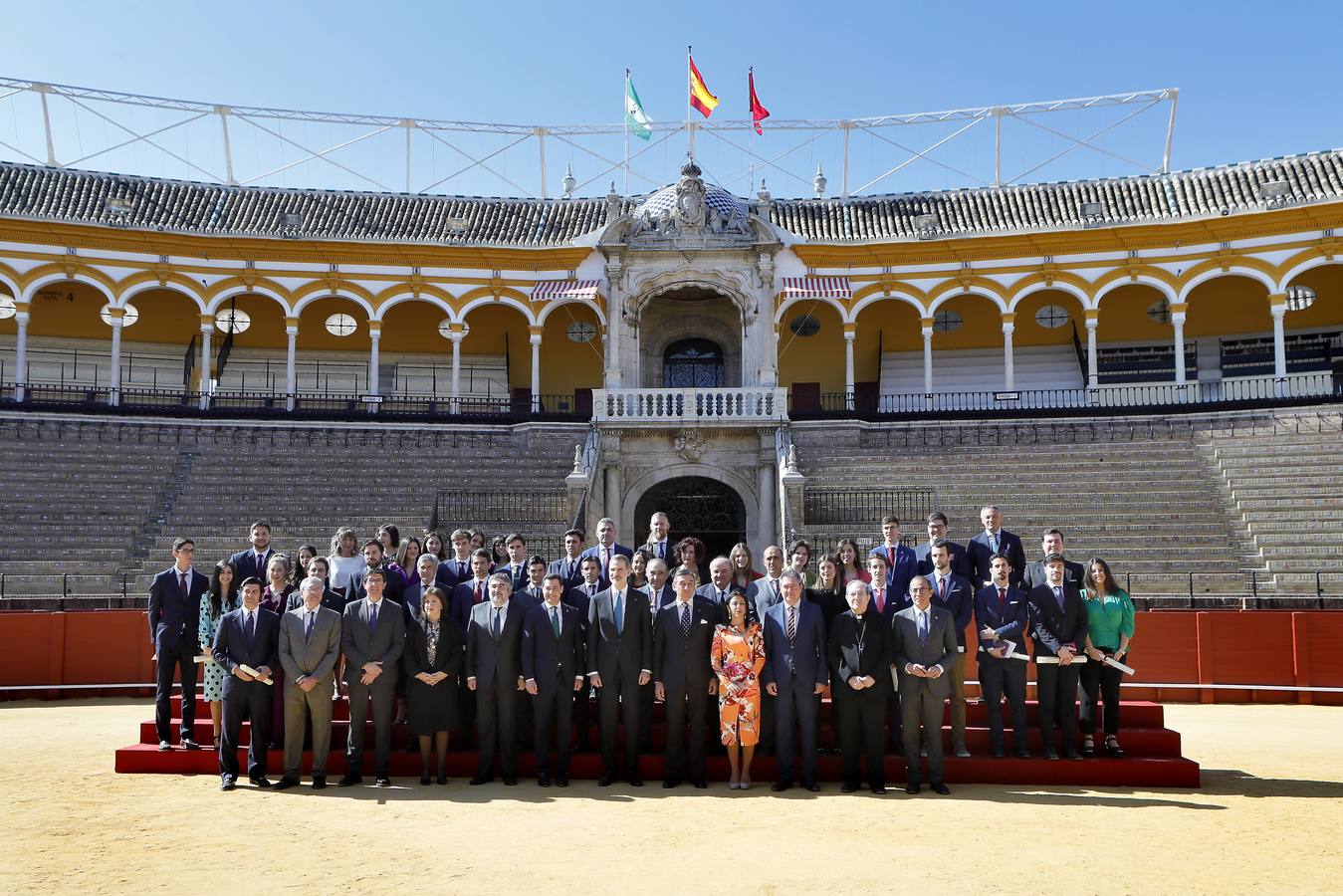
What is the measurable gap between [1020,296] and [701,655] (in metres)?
18.4

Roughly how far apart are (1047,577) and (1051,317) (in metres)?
18.4

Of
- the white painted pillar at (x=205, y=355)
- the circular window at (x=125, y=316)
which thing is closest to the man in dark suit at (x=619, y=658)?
the white painted pillar at (x=205, y=355)

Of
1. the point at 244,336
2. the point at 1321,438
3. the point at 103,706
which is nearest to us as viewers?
the point at 103,706

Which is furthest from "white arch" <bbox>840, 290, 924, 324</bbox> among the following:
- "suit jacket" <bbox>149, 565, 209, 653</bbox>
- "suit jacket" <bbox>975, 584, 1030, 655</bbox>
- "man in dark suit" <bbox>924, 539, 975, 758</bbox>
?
"suit jacket" <bbox>149, 565, 209, 653</bbox>

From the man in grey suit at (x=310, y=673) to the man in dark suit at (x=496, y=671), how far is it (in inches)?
38.2

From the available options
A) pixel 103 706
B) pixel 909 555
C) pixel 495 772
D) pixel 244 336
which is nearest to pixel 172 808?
pixel 495 772

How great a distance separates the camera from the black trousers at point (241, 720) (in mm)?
7793

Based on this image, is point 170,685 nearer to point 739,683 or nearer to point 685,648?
point 685,648

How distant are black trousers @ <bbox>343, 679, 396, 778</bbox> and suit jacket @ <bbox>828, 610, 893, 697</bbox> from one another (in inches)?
124

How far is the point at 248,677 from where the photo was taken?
7.85 metres

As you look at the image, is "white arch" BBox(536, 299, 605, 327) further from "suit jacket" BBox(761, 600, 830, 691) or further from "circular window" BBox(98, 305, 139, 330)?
"suit jacket" BBox(761, 600, 830, 691)

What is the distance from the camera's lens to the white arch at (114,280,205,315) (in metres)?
23.6

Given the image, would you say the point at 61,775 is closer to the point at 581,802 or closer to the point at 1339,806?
the point at 581,802

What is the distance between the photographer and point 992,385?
25734mm
